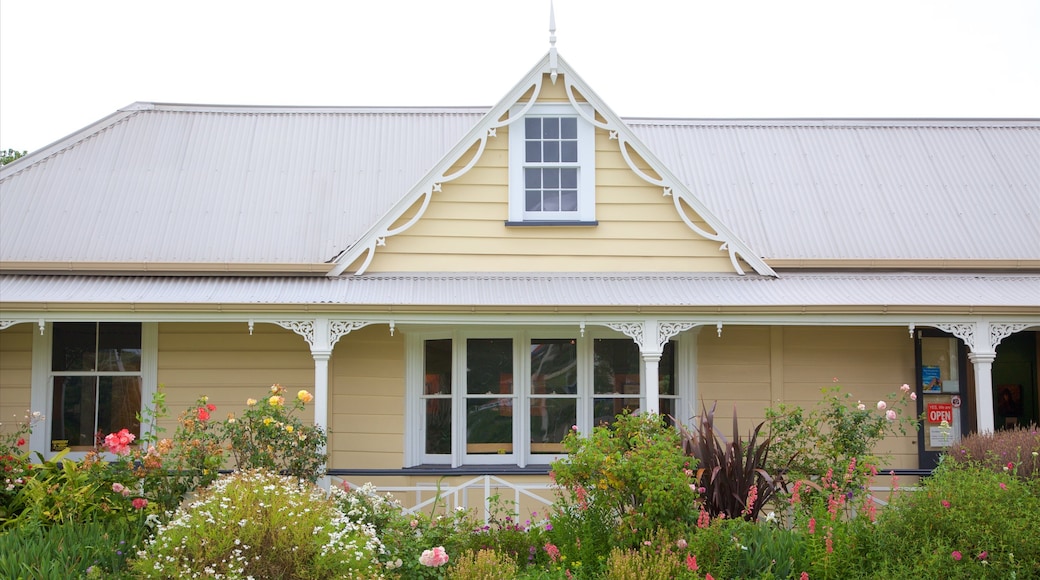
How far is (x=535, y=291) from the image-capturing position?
10.8 meters

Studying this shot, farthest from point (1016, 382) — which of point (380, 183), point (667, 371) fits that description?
point (380, 183)

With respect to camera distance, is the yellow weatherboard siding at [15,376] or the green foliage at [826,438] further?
the yellow weatherboard siding at [15,376]

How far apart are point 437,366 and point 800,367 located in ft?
15.0

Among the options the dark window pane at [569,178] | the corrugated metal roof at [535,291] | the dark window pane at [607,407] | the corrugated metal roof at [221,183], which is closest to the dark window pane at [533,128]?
the dark window pane at [569,178]

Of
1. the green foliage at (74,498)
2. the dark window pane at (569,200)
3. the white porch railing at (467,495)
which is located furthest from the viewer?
the dark window pane at (569,200)

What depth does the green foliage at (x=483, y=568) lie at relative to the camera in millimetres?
6812

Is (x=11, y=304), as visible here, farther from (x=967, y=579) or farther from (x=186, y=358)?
(x=967, y=579)

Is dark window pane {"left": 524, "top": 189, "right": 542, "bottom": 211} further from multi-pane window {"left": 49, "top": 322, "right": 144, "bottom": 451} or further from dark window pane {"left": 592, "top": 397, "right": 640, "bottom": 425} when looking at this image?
multi-pane window {"left": 49, "top": 322, "right": 144, "bottom": 451}

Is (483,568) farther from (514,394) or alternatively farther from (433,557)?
(514,394)

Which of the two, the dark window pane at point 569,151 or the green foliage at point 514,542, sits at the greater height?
the dark window pane at point 569,151

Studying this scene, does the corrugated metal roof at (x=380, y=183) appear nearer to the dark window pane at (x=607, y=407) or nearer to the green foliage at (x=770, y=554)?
the dark window pane at (x=607, y=407)

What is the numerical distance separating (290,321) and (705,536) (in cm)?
543

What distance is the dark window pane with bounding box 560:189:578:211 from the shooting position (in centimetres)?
1154

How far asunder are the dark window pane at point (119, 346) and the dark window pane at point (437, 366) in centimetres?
360
